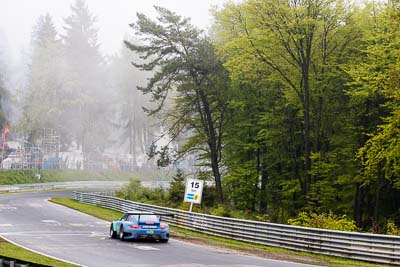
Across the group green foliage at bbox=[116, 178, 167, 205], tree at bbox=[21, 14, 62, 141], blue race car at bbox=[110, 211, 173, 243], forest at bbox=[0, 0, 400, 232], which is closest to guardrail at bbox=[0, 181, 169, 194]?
tree at bbox=[21, 14, 62, 141]

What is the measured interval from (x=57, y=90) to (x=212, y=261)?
2891 inches

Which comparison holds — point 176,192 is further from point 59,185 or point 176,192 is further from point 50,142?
point 50,142

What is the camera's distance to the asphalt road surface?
17781mm

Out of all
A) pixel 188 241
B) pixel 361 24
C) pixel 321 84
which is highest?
pixel 361 24

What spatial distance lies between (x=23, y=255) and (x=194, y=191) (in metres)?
16.9

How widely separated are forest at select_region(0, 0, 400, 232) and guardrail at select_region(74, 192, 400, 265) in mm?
7684

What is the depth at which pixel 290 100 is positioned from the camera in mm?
41375

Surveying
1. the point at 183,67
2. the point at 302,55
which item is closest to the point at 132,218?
the point at 302,55

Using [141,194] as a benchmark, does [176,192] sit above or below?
above

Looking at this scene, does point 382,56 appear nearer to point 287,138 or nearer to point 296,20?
point 296,20

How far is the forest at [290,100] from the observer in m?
35.1

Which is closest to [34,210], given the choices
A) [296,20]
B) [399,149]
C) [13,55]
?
[296,20]

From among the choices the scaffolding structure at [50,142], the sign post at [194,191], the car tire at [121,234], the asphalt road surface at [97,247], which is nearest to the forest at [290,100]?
the sign post at [194,191]

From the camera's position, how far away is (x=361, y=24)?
37.3 metres
